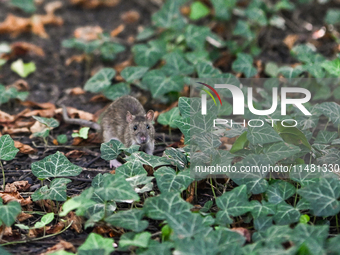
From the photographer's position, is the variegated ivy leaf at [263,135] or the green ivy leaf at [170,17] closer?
the variegated ivy leaf at [263,135]

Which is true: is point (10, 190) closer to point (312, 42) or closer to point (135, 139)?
point (135, 139)

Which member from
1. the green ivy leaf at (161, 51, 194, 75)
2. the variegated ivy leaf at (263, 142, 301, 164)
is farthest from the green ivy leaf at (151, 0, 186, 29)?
the variegated ivy leaf at (263, 142, 301, 164)

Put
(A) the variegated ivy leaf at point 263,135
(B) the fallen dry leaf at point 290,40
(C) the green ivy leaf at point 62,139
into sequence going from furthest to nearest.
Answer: (B) the fallen dry leaf at point 290,40
(C) the green ivy leaf at point 62,139
(A) the variegated ivy leaf at point 263,135

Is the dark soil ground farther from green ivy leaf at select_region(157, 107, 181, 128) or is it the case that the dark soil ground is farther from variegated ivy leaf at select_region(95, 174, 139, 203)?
variegated ivy leaf at select_region(95, 174, 139, 203)

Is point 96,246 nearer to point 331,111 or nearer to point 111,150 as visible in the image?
point 111,150

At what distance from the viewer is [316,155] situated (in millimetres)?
4328

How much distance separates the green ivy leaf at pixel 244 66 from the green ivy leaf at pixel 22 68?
3.42 metres

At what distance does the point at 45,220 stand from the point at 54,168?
531mm

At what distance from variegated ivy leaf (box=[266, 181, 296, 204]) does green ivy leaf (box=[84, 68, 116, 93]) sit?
296cm

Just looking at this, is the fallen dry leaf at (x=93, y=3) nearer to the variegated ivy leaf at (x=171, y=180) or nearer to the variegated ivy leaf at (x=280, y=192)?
the variegated ivy leaf at (x=171, y=180)

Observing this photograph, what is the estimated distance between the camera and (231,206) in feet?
11.9

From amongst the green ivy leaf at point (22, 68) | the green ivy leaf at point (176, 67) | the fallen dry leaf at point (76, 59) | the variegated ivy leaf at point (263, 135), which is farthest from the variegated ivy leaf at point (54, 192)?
the fallen dry leaf at point (76, 59)

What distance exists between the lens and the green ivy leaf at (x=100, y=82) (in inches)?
231

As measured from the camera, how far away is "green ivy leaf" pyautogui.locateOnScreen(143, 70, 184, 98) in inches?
227
